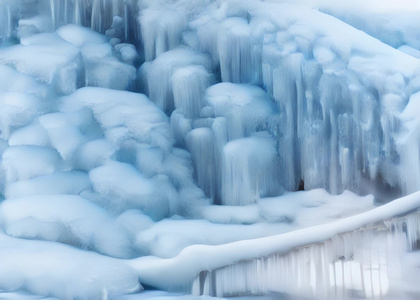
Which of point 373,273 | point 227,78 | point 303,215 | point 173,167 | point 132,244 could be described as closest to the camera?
point 373,273

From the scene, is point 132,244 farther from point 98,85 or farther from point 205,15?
point 205,15

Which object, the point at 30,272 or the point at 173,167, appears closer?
the point at 30,272

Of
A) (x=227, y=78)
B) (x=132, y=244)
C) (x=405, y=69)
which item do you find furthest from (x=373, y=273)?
(x=227, y=78)

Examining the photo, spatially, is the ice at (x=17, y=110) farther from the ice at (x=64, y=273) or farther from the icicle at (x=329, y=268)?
the icicle at (x=329, y=268)

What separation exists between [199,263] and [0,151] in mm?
1826

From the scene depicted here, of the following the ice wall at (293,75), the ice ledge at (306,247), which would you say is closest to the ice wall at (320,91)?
the ice wall at (293,75)

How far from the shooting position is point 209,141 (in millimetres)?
4113

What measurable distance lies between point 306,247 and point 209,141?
143 centimetres

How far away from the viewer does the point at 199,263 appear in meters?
2.98

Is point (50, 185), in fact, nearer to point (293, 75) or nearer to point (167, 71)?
point (167, 71)

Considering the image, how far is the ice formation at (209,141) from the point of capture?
9.78ft

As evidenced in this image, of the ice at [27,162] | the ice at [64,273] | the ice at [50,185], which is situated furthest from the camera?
the ice at [27,162]

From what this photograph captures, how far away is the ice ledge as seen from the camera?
9.56ft

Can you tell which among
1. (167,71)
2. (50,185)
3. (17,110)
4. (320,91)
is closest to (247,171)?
(320,91)
